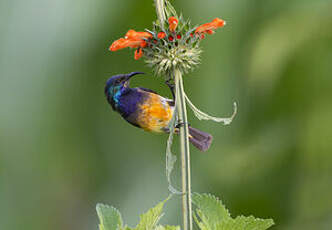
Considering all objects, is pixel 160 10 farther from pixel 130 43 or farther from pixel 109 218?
pixel 109 218

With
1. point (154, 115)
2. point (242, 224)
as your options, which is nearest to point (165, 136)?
point (154, 115)

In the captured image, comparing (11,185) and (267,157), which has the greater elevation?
(267,157)

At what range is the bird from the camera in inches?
16.1

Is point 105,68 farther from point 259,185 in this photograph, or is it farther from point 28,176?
point 259,185

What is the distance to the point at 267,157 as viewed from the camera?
1.20m

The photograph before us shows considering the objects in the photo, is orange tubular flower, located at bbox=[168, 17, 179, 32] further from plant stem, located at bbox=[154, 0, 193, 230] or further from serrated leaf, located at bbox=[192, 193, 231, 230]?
serrated leaf, located at bbox=[192, 193, 231, 230]

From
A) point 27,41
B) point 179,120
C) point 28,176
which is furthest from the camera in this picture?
point 28,176

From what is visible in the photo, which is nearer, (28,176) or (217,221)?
(217,221)

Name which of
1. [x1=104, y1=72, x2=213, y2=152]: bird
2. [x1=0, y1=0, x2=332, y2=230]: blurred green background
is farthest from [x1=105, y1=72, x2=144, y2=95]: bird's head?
[x1=0, y1=0, x2=332, y2=230]: blurred green background

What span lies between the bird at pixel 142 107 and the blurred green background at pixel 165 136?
62cm

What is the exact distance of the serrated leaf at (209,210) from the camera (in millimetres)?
347

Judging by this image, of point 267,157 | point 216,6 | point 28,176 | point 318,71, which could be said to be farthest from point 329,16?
point 28,176

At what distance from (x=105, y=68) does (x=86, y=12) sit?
0.14 meters

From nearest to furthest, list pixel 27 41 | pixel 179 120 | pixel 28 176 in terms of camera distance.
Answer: pixel 179 120
pixel 27 41
pixel 28 176
